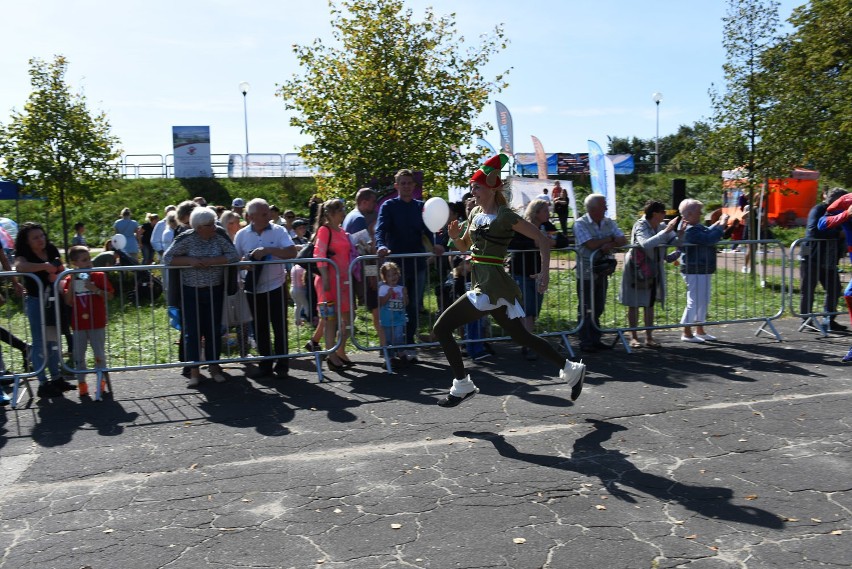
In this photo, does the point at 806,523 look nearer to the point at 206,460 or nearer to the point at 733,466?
the point at 733,466

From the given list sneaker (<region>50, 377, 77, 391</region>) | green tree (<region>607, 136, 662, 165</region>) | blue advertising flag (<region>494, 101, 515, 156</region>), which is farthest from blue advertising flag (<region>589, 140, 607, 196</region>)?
green tree (<region>607, 136, 662, 165</region>)

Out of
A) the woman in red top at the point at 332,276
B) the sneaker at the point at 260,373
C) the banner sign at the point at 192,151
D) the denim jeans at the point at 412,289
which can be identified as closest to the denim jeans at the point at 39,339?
the sneaker at the point at 260,373

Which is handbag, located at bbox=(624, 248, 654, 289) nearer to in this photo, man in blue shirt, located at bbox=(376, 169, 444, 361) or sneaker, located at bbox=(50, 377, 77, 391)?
man in blue shirt, located at bbox=(376, 169, 444, 361)

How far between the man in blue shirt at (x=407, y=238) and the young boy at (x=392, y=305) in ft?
0.44

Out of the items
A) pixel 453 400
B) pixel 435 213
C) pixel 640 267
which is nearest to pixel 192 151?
pixel 640 267

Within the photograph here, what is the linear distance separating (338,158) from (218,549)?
8804 millimetres

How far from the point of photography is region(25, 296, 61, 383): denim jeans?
797 centimetres

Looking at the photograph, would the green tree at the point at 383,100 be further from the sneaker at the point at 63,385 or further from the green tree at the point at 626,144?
the green tree at the point at 626,144

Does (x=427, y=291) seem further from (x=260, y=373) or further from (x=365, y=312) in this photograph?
(x=260, y=373)

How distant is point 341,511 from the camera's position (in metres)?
4.76

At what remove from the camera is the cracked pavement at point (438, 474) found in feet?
13.9

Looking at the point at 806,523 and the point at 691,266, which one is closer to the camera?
the point at 806,523

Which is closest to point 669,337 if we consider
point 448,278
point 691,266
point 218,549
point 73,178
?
point 691,266

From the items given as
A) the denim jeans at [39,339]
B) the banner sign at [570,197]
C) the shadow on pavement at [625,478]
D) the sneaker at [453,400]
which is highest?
the banner sign at [570,197]
